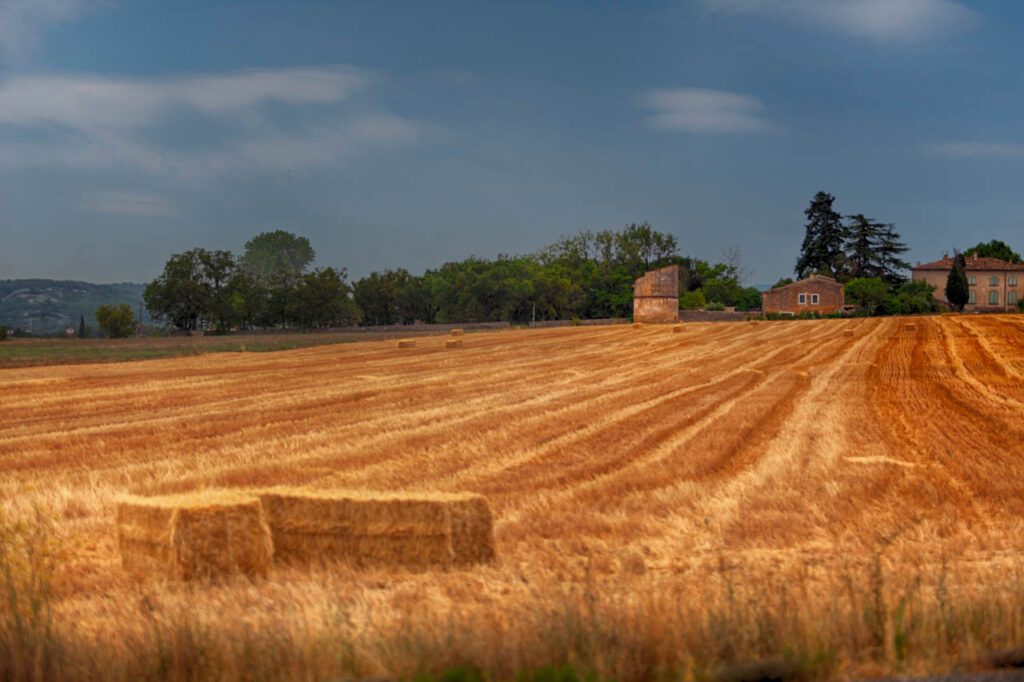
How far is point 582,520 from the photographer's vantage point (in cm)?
725

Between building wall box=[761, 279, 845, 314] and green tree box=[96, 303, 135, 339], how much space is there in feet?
241

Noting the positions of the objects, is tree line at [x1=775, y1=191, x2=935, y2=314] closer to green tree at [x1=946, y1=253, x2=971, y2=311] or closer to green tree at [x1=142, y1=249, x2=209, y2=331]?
green tree at [x1=946, y1=253, x2=971, y2=311]

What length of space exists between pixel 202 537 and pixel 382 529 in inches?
47.6

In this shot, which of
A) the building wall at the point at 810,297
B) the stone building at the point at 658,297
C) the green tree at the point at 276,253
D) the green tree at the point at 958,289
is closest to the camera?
the stone building at the point at 658,297

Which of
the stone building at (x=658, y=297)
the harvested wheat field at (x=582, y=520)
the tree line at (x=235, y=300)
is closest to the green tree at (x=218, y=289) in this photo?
the tree line at (x=235, y=300)

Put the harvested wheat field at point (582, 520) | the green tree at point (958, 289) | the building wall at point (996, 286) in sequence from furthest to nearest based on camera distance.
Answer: the building wall at point (996, 286) < the green tree at point (958, 289) < the harvested wheat field at point (582, 520)

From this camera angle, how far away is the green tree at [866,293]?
87.8 meters

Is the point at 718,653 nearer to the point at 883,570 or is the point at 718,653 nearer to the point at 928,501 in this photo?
the point at 883,570

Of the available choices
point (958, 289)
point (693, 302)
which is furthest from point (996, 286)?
point (693, 302)

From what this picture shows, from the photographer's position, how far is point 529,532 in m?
6.95

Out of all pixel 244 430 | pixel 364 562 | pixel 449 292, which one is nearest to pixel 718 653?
pixel 364 562

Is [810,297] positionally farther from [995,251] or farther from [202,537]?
Result: [202,537]

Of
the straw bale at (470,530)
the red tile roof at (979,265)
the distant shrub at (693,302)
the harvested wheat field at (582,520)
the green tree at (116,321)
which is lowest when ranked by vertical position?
the harvested wheat field at (582,520)

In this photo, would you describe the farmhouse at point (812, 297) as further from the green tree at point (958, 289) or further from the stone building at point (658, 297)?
the stone building at point (658, 297)
